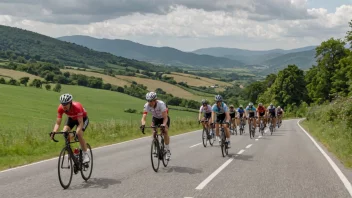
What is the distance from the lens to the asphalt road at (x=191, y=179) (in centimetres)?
748

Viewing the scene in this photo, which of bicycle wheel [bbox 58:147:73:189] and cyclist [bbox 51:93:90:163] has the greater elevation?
cyclist [bbox 51:93:90:163]

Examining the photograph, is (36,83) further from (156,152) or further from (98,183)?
(98,183)

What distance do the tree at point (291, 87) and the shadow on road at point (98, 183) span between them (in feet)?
263

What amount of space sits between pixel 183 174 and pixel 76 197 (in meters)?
3.12

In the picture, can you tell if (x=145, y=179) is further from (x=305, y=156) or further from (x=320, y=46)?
(x=320, y=46)

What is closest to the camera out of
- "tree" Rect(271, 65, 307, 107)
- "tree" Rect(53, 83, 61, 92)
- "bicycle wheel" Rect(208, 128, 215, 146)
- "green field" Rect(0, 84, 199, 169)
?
"green field" Rect(0, 84, 199, 169)

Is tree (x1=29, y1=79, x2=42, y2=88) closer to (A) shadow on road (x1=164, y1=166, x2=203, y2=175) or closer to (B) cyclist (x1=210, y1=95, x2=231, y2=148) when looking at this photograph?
(B) cyclist (x1=210, y1=95, x2=231, y2=148)

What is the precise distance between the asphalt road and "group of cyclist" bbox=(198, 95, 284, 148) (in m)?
1.58

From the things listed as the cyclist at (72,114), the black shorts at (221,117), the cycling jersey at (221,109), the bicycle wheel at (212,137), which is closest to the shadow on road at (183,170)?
the cyclist at (72,114)

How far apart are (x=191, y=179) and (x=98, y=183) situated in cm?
198

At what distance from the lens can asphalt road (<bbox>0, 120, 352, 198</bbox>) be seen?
295 inches

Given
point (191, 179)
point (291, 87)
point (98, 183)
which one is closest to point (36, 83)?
point (291, 87)

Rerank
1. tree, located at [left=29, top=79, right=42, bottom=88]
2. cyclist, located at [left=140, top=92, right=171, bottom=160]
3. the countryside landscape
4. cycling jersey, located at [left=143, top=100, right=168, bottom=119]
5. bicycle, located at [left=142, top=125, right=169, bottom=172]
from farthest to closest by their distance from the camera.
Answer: tree, located at [left=29, top=79, right=42, bottom=88] < the countryside landscape < cycling jersey, located at [left=143, top=100, right=168, bottom=119] < bicycle, located at [left=142, top=125, right=169, bottom=172] < cyclist, located at [left=140, top=92, right=171, bottom=160]

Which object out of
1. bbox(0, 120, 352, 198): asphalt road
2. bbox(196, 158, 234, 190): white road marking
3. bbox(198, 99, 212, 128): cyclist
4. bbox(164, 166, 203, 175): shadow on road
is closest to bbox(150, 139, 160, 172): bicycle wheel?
bbox(0, 120, 352, 198): asphalt road
